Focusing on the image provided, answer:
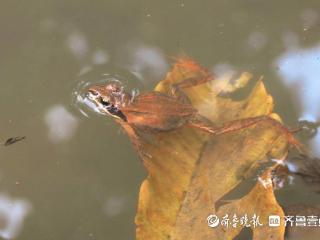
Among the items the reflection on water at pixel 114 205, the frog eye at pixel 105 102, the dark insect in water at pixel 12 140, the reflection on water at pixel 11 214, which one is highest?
the frog eye at pixel 105 102

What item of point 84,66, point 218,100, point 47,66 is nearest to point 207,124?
point 218,100

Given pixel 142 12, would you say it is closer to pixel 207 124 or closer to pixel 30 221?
pixel 207 124

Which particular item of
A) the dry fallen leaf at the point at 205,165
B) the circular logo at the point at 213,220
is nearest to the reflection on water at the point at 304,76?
the dry fallen leaf at the point at 205,165

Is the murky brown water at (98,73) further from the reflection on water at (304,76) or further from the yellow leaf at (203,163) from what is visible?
the yellow leaf at (203,163)

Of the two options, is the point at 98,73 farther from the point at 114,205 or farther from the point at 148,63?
the point at 114,205

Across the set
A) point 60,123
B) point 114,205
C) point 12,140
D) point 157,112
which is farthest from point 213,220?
point 12,140
